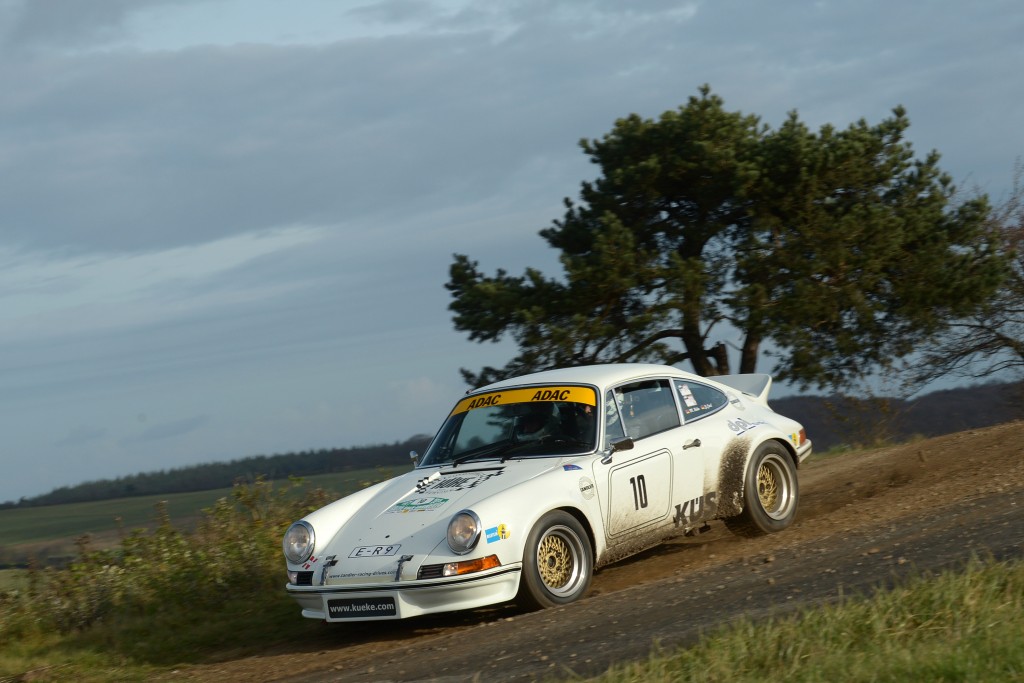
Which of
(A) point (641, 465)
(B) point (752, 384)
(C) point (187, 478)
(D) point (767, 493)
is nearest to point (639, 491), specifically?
(A) point (641, 465)

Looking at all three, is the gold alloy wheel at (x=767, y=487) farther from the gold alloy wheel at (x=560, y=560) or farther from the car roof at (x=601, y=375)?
the gold alloy wheel at (x=560, y=560)

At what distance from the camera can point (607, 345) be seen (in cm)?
2067

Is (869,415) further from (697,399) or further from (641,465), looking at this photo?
(641,465)

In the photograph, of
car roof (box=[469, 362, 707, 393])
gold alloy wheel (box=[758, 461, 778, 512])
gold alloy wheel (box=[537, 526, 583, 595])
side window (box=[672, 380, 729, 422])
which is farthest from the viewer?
gold alloy wheel (box=[758, 461, 778, 512])

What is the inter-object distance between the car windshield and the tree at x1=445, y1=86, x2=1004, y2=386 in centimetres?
1135

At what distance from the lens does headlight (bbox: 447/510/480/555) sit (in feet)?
22.9

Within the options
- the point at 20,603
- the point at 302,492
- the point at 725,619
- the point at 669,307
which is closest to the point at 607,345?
the point at 669,307

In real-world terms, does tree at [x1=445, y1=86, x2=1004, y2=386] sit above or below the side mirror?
above

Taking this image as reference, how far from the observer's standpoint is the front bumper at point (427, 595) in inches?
275

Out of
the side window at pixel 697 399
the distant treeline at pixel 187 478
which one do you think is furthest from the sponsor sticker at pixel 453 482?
the distant treeline at pixel 187 478

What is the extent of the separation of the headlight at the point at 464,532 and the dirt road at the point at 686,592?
0.56m

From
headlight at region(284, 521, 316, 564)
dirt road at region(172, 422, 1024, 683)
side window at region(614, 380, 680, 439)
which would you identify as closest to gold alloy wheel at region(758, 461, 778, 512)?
dirt road at region(172, 422, 1024, 683)

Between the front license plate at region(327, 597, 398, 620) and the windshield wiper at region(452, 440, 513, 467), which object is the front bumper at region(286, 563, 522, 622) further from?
the windshield wiper at region(452, 440, 513, 467)

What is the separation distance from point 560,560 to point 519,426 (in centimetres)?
127
